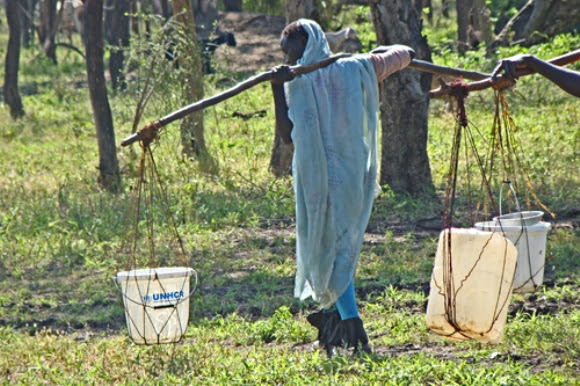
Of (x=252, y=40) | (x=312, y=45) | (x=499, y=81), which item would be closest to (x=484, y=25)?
(x=252, y=40)

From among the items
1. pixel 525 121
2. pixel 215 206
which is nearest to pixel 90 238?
pixel 215 206

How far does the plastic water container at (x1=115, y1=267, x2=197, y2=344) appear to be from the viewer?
4.54 meters

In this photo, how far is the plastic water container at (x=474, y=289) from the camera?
13.6ft

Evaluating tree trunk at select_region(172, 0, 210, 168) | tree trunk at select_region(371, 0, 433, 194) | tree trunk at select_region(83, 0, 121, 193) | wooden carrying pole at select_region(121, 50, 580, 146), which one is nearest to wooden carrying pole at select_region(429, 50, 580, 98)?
wooden carrying pole at select_region(121, 50, 580, 146)

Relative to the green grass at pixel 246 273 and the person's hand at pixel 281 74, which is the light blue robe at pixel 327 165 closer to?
the person's hand at pixel 281 74

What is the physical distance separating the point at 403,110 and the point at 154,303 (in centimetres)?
499

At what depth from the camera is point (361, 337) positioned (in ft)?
14.9

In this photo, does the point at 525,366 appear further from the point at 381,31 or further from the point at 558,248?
the point at 381,31

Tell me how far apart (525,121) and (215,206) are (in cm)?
451

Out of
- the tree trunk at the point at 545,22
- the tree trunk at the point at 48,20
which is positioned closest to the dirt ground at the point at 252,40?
the tree trunk at the point at 48,20

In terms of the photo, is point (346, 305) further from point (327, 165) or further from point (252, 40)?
point (252, 40)

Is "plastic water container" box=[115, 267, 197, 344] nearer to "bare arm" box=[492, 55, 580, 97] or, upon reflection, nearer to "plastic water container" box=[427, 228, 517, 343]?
"plastic water container" box=[427, 228, 517, 343]

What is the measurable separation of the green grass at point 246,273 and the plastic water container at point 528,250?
0.13m

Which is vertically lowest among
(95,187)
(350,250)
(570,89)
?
(95,187)
